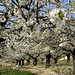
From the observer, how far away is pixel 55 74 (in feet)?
40.5

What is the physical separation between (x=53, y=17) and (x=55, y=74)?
1051 cm

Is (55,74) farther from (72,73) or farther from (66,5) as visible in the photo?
(66,5)

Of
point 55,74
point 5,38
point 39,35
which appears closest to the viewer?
point 39,35

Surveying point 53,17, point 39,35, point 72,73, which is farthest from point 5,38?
point 72,73

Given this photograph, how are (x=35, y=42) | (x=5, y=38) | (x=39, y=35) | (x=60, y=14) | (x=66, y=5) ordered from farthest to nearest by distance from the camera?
(x=5, y=38) → (x=66, y=5) → (x=35, y=42) → (x=39, y=35) → (x=60, y=14)

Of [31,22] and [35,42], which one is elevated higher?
[31,22]

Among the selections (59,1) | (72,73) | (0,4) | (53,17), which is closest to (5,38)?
(0,4)

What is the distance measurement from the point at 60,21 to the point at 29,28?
80 centimetres

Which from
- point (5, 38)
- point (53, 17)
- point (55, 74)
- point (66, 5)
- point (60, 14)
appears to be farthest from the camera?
point (55, 74)

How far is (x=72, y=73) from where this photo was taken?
487 inches

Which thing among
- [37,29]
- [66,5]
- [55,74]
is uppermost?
[66,5]

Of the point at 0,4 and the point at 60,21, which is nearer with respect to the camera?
the point at 60,21

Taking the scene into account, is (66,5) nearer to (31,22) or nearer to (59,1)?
(59,1)

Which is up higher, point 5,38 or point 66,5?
point 66,5
